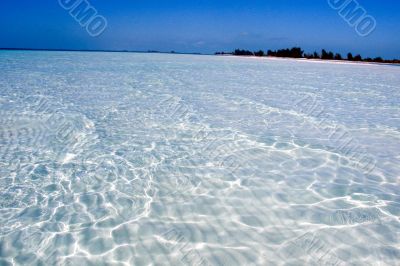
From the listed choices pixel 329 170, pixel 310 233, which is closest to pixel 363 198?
pixel 329 170

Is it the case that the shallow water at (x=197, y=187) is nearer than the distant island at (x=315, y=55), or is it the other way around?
the shallow water at (x=197, y=187)

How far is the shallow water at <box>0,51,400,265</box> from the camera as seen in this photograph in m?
3.10

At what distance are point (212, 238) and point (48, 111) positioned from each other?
719 centimetres

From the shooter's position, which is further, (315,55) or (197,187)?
(315,55)

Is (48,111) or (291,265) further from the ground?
(291,265)

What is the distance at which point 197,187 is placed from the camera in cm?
441

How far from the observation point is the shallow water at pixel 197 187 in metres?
3.10

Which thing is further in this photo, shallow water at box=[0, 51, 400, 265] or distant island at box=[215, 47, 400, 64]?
distant island at box=[215, 47, 400, 64]

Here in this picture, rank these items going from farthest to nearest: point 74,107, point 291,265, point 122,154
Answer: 1. point 74,107
2. point 122,154
3. point 291,265

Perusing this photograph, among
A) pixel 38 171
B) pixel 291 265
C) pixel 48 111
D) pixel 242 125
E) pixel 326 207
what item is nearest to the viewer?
pixel 291 265

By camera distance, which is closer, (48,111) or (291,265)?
(291,265)

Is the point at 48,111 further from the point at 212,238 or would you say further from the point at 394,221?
the point at 394,221

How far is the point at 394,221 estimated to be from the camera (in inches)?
142

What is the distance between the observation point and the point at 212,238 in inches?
129
